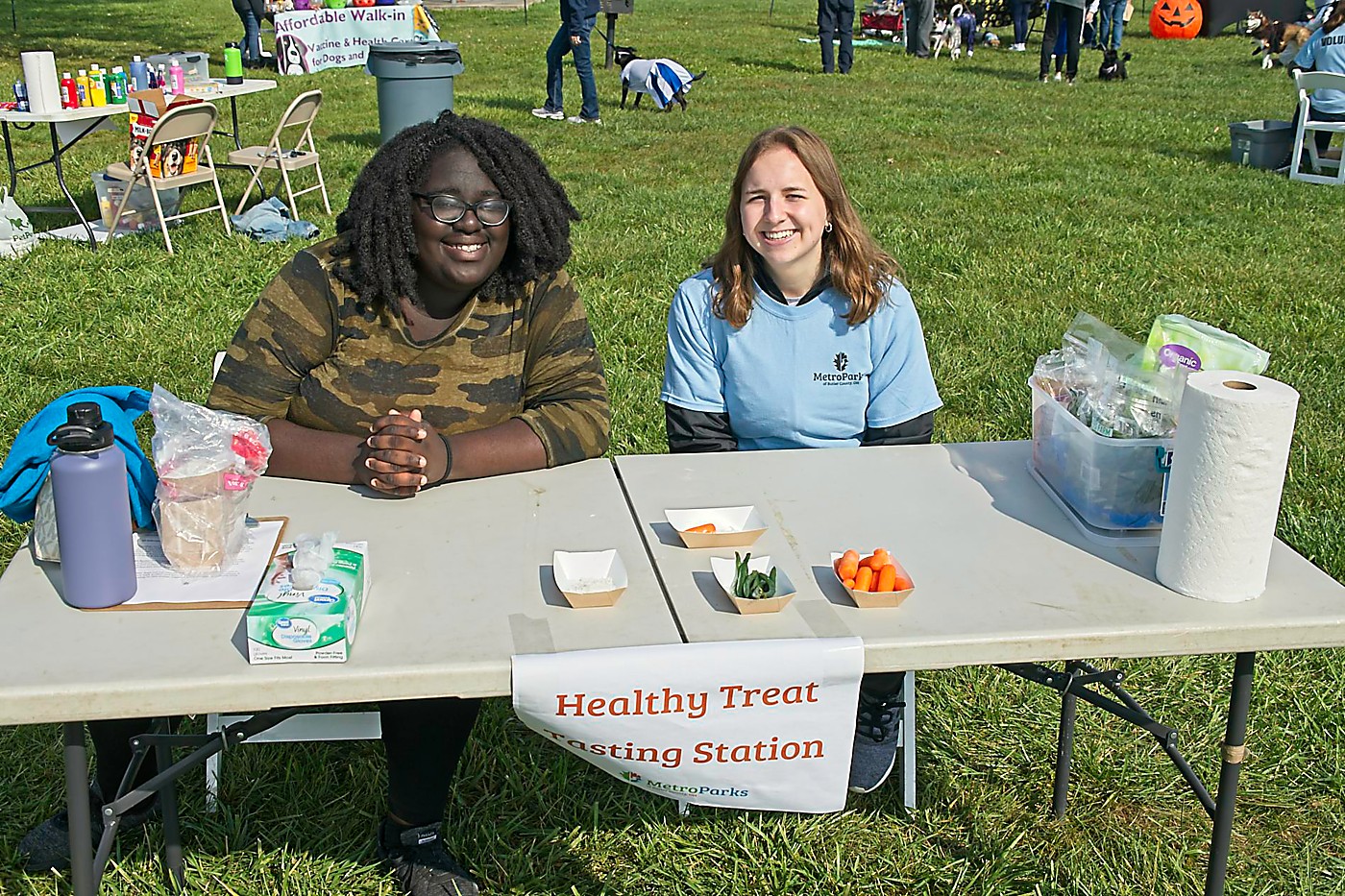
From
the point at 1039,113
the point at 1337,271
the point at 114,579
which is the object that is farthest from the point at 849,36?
the point at 114,579

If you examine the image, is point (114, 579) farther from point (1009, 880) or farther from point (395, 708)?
point (1009, 880)

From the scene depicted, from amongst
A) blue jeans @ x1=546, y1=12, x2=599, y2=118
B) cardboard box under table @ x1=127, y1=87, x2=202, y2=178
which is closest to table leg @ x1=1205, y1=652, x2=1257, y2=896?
cardboard box under table @ x1=127, y1=87, x2=202, y2=178

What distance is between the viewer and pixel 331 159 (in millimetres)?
10125

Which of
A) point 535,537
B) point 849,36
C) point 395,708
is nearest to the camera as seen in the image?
point 535,537

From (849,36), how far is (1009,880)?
47.6 feet

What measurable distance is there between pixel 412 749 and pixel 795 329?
123 cm

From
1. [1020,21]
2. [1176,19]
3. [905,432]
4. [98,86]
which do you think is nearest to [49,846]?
[905,432]

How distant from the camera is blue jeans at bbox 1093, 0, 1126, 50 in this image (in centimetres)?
→ 1697

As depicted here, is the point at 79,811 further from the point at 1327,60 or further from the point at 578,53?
the point at 578,53

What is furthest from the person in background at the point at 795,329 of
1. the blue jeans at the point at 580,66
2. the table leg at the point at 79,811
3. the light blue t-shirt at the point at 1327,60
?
the blue jeans at the point at 580,66

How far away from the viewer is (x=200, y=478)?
2.02 m

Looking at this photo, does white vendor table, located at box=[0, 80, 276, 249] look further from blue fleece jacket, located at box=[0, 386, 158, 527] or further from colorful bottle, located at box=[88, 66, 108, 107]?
blue fleece jacket, located at box=[0, 386, 158, 527]

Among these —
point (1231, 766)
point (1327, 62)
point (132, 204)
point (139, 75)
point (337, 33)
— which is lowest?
point (1231, 766)

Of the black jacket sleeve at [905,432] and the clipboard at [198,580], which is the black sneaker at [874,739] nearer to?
the black jacket sleeve at [905,432]
